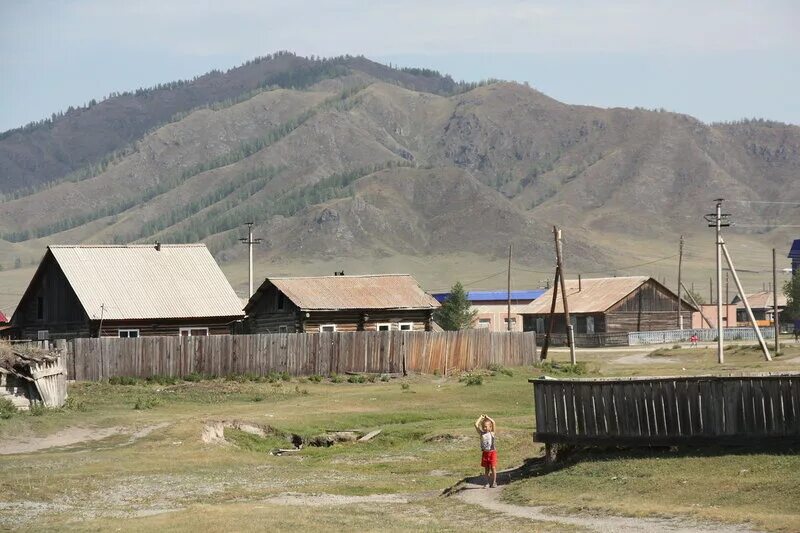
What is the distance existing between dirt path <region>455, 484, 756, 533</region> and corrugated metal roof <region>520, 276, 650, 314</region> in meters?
82.4

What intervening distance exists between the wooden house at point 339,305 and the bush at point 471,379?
8680 millimetres

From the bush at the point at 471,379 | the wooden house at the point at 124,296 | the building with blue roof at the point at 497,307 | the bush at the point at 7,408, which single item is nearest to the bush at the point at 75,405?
the bush at the point at 7,408

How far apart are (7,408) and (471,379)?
2002cm

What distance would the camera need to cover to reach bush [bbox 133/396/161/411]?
147ft

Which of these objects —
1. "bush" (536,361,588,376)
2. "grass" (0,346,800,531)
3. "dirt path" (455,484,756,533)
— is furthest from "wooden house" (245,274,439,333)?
"dirt path" (455,484,756,533)

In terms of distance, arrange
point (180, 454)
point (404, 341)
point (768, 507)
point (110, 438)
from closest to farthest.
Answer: point (768, 507) < point (180, 454) < point (110, 438) < point (404, 341)

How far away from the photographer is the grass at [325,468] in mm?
23109

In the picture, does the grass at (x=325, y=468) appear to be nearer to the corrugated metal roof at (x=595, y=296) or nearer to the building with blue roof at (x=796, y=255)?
the corrugated metal roof at (x=595, y=296)

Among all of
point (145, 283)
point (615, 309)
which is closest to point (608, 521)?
point (145, 283)

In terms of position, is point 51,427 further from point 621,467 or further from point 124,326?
point 124,326

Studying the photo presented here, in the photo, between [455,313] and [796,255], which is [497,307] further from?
[796,255]

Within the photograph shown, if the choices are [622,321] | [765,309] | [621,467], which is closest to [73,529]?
[621,467]

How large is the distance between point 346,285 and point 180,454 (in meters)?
32.7

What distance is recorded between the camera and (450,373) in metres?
59.1
